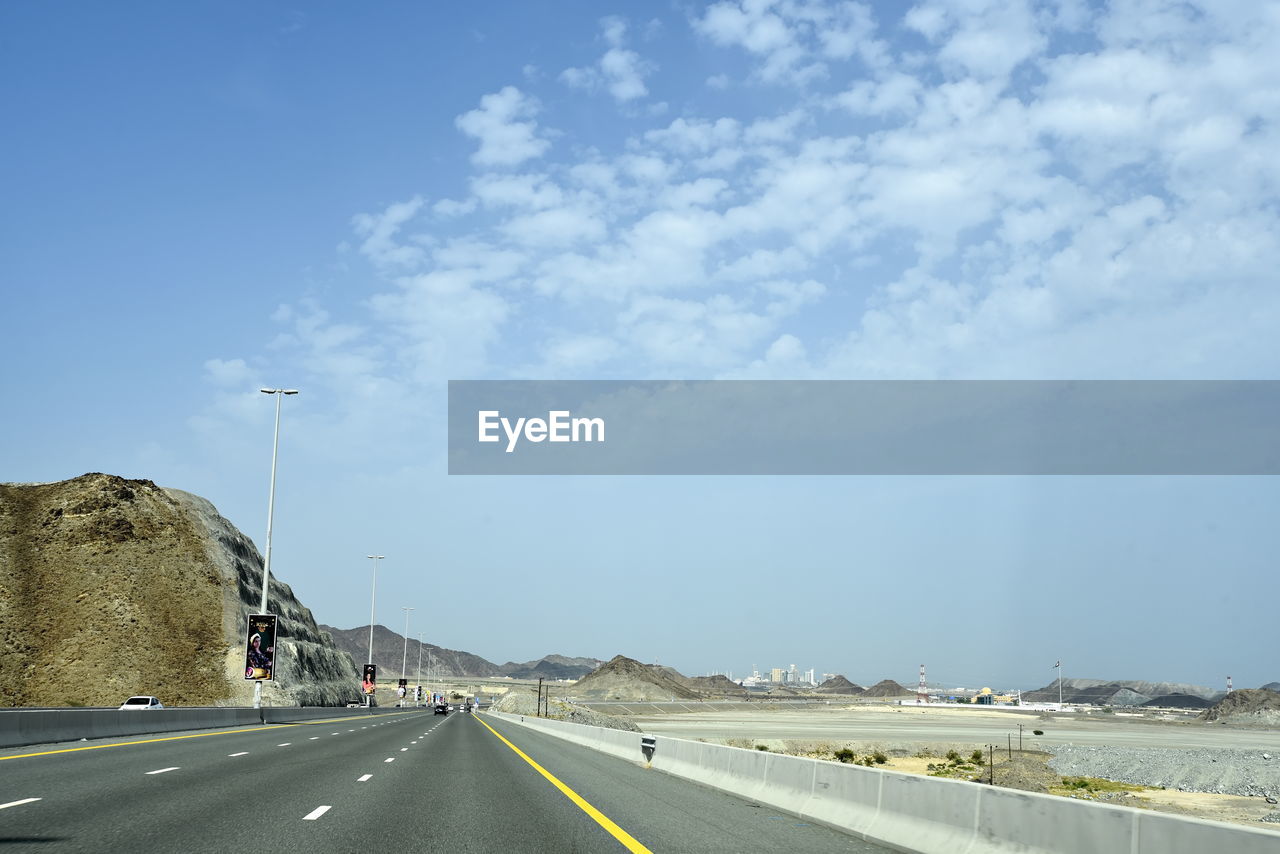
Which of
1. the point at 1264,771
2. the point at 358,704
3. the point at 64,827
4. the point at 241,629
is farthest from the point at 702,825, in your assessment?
the point at 358,704

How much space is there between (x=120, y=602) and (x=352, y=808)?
87.5 metres

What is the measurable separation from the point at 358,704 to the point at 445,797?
128 m

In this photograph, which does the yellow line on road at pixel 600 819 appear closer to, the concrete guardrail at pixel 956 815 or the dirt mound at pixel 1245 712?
the concrete guardrail at pixel 956 815

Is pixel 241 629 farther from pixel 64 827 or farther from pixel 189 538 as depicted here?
pixel 64 827

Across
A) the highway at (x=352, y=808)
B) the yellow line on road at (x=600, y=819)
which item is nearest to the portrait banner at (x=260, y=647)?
the highway at (x=352, y=808)

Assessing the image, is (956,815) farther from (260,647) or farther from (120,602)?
(120,602)

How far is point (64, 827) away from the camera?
422 inches

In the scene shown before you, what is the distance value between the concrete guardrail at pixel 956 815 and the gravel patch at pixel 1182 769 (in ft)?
131

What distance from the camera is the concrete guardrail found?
6.71 metres

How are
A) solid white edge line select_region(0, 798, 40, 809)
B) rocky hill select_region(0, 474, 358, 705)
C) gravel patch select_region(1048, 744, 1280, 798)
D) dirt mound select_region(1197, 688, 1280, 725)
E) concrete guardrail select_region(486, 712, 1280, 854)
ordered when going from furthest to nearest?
1. dirt mound select_region(1197, 688, 1280, 725)
2. rocky hill select_region(0, 474, 358, 705)
3. gravel patch select_region(1048, 744, 1280, 798)
4. solid white edge line select_region(0, 798, 40, 809)
5. concrete guardrail select_region(486, 712, 1280, 854)

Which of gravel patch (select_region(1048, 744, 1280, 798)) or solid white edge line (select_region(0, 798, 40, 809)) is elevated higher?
solid white edge line (select_region(0, 798, 40, 809))

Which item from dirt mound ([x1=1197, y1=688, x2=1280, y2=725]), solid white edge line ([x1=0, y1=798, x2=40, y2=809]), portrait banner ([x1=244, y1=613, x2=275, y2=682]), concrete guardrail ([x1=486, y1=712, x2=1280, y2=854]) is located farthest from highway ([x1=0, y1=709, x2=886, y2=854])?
dirt mound ([x1=1197, y1=688, x2=1280, y2=725])

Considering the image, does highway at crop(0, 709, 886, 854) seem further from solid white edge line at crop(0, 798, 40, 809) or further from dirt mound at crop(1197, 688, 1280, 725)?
dirt mound at crop(1197, 688, 1280, 725)

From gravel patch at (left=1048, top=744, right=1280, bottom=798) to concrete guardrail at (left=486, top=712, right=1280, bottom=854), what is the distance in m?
40.0
